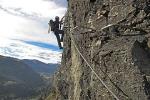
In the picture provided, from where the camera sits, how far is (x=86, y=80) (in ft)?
58.7

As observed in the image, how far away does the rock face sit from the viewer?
12.6 meters

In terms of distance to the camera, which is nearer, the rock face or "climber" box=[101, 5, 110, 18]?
the rock face

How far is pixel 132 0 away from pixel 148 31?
1.86 metres

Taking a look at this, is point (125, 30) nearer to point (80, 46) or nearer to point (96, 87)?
point (96, 87)

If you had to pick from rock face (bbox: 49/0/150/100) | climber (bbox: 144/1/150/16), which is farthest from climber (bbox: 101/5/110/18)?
climber (bbox: 144/1/150/16)

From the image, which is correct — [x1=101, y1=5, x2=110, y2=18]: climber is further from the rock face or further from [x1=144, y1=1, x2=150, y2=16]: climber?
[x1=144, y1=1, x2=150, y2=16]: climber

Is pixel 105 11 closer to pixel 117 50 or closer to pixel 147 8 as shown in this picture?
pixel 147 8

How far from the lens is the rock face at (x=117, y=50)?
12617 mm

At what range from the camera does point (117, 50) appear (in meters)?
13.8

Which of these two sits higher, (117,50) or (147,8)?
(147,8)

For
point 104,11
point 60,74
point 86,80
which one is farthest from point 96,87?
point 60,74

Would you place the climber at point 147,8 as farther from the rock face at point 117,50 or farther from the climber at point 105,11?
the climber at point 105,11

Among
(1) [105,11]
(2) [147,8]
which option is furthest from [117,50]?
(1) [105,11]

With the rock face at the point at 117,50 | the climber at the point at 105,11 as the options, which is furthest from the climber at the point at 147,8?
the climber at the point at 105,11
